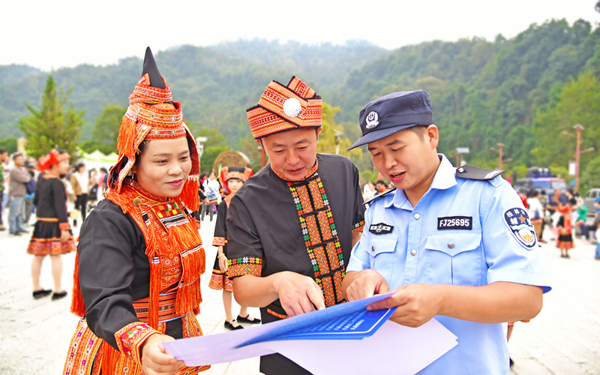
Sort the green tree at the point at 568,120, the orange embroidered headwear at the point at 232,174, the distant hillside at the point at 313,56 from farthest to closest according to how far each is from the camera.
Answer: the distant hillside at the point at 313,56, the green tree at the point at 568,120, the orange embroidered headwear at the point at 232,174

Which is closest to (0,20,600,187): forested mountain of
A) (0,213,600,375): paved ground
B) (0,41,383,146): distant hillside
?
(0,41,383,146): distant hillside

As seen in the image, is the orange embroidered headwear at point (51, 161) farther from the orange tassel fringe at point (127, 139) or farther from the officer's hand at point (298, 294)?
the officer's hand at point (298, 294)

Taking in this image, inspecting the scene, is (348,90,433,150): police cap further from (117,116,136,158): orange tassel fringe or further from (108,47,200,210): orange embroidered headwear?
(117,116,136,158): orange tassel fringe

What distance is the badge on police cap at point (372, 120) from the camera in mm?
1485

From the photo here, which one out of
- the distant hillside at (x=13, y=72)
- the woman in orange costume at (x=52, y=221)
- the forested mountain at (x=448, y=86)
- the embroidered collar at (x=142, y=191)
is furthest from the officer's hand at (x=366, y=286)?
the distant hillside at (x=13, y=72)

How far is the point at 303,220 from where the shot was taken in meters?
1.88

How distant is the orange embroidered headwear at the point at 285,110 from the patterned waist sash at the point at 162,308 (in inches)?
33.4

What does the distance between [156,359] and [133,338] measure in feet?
0.43

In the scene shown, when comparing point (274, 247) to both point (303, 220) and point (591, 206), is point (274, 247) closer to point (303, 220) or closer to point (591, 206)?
point (303, 220)

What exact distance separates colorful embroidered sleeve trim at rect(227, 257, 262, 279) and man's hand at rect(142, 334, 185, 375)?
17.3 inches

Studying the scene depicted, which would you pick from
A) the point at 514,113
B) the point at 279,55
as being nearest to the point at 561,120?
the point at 514,113

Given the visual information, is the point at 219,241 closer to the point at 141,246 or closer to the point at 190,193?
the point at 190,193

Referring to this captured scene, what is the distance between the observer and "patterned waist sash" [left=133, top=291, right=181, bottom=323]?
178 cm

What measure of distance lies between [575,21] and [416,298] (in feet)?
276
